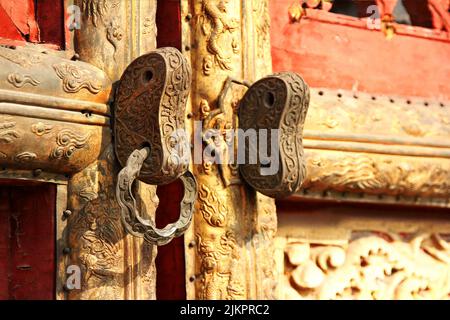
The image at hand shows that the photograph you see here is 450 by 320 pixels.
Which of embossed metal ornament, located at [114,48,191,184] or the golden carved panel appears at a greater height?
embossed metal ornament, located at [114,48,191,184]

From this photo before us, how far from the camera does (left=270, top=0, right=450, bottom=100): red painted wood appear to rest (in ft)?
13.1

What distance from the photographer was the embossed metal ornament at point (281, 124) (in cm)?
352

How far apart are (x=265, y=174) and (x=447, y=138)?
31.2 inches

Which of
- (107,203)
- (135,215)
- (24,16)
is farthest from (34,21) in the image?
(135,215)

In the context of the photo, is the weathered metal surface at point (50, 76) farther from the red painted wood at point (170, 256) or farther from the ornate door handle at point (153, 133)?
the red painted wood at point (170, 256)

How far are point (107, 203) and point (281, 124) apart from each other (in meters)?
0.49

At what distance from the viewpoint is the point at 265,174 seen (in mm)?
3562

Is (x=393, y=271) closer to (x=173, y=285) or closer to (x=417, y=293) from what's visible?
(x=417, y=293)

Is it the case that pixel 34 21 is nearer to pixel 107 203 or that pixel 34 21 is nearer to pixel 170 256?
pixel 107 203

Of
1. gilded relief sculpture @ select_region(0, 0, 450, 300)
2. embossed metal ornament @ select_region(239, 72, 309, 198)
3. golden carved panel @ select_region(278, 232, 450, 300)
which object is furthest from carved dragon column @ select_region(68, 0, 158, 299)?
golden carved panel @ select_region(278, 232, 450, 300)

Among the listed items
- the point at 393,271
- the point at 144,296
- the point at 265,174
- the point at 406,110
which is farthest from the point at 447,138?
the point at 144,296

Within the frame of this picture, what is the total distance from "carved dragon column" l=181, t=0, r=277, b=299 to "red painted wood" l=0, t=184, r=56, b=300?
40cm

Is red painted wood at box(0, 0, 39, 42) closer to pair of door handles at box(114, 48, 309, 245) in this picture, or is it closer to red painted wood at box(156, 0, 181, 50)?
pair of door handles at box(114, 48, 309, 245)

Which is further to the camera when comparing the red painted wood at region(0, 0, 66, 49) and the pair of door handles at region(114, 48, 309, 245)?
the red painted wood at region(0, 0, 66, 49)
